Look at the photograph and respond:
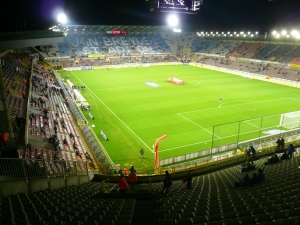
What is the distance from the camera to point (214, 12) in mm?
80188

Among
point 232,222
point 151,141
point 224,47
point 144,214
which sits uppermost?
point 224,47

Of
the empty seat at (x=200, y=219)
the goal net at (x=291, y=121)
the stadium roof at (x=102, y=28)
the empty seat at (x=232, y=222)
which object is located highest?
the stadium roof at (x=102, y=28)

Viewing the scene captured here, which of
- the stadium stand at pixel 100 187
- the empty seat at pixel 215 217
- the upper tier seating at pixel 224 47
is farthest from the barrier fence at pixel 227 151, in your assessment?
the upper tier seating at pixel 224 47

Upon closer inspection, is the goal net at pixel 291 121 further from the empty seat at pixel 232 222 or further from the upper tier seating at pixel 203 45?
the upper tier seating at pixel 203 45

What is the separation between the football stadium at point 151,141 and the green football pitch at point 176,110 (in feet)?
0.58

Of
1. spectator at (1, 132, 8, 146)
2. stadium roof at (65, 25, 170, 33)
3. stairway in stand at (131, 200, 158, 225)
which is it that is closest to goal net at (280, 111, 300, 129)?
stairway in stand at (131, 200, 158, 225)

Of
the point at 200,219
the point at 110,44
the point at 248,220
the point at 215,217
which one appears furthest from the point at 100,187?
the point at 110,44

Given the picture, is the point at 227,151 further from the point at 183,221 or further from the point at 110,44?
the point at 110,44

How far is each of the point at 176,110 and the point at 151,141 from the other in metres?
10.6

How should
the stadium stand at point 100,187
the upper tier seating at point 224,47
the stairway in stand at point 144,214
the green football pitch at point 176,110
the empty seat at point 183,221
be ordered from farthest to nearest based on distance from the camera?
the upper tier seating at point 224,47 → the green football pitch at point 176,110 → the stairway in stand at point 144,214 → the stadium stand at point 100,187 → the empty seat at point 183,221

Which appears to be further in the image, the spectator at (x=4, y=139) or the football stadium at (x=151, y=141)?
the spectator at (x=4, y=139)

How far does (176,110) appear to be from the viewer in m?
35.8

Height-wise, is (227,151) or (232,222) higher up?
(232,222)

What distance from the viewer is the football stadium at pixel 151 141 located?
306 inches
